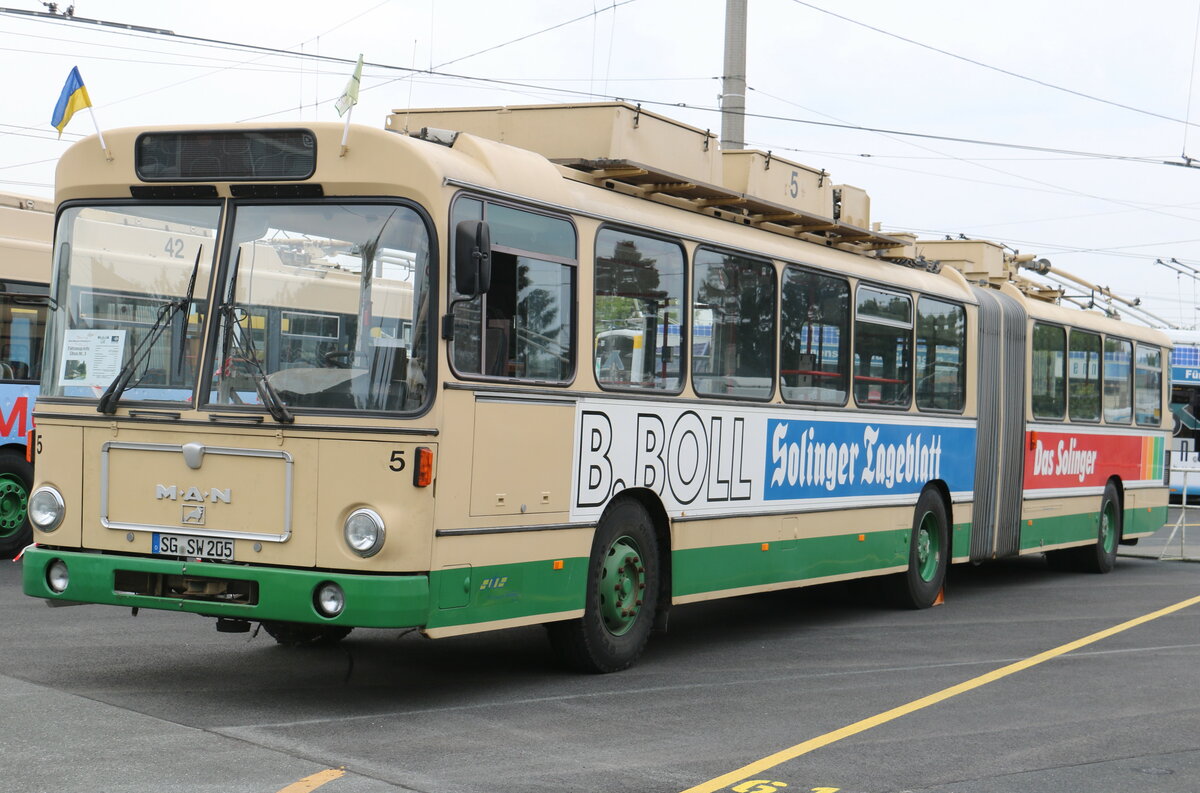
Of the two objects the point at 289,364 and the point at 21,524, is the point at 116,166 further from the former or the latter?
the point at 21,524

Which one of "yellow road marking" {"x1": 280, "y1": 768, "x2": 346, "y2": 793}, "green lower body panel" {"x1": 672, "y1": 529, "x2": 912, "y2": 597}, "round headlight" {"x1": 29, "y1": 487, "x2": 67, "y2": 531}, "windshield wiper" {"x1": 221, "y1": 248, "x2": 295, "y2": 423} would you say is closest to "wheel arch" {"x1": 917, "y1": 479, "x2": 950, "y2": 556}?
"green lower body panel" {"x1": 672, "y1": 529, "x2": 912, "y2": 597}

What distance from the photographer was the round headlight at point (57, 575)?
823 cm

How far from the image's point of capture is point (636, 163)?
32.1 feet

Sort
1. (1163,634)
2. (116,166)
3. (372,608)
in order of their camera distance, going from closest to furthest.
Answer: (372,608) → (116,166) → (1163,634)

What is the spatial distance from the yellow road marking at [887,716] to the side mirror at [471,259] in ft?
9.01

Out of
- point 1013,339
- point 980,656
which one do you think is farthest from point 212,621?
point 1013,339

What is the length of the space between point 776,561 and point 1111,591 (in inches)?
246

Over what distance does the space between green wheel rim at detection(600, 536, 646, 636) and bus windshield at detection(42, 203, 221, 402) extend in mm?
2852

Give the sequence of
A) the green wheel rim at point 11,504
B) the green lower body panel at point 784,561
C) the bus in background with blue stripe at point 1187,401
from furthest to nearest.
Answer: the bus in background with blue stripe at point 1187,401, the green wheel rim at point 11,504, the green lower body panel at point 784,561

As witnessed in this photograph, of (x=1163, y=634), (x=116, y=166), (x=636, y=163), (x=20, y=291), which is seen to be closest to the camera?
(x=116, y=166)

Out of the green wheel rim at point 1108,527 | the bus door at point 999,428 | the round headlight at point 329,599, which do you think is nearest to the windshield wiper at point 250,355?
the round headlight at point 329,599

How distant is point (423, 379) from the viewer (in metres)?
7.81

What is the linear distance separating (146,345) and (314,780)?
289cm

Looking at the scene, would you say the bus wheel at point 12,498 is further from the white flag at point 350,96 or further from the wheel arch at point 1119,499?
the wheel arch at point 1119,499
